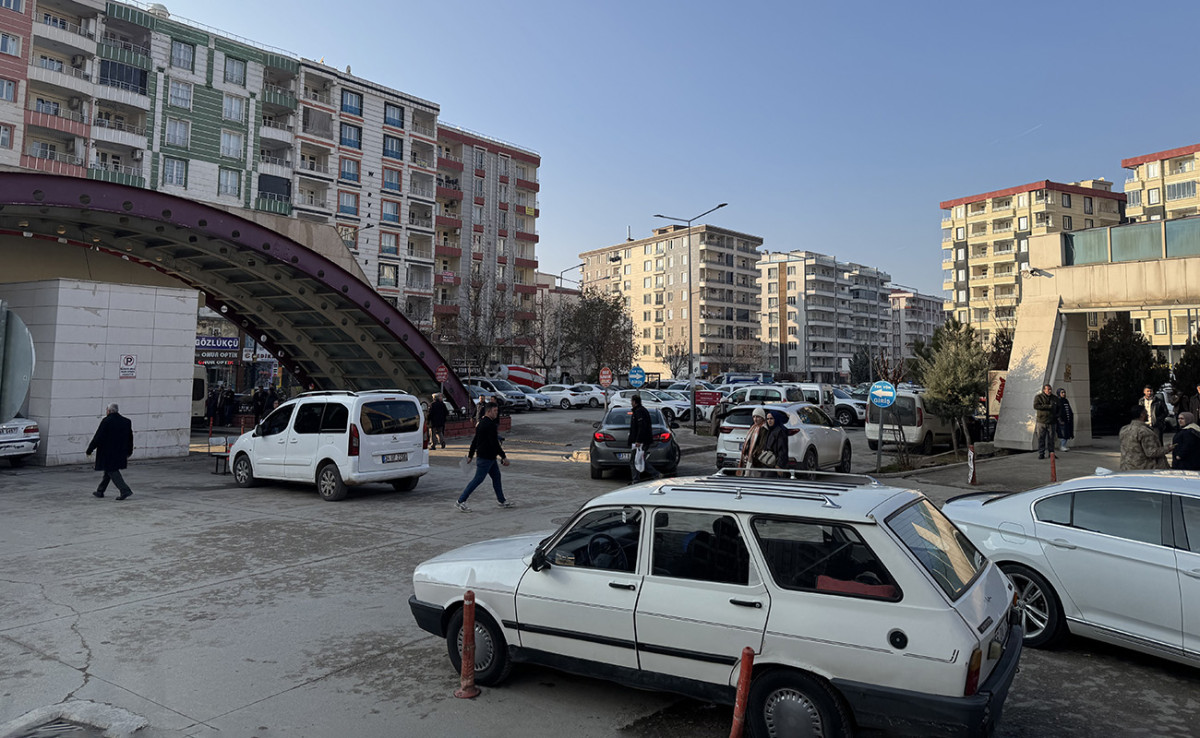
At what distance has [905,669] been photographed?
3.41m

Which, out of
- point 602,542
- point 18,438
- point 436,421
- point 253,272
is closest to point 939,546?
point 602,542

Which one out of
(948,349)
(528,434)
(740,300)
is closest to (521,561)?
(948,349)

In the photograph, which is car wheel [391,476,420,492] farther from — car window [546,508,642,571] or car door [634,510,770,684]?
car door [634,510,770,684]

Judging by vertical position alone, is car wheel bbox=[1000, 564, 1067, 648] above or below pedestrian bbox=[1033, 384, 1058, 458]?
below

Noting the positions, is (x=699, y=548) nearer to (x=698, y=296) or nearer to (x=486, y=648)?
(x=486, y=648)

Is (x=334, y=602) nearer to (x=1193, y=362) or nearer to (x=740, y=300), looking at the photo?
(x=1193, y=362)

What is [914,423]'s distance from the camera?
794 inches

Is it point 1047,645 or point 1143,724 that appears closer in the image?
point 1143,724

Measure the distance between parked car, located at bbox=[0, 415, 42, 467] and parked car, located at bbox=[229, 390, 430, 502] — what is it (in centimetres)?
663

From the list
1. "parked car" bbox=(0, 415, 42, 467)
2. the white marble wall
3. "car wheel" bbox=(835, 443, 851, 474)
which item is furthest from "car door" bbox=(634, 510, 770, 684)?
the white marble wall

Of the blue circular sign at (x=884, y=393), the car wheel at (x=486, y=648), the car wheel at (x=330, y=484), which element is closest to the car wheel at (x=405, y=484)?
the car wheel at (x=330, y=484)

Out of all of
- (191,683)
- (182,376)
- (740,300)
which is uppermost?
(740,300)

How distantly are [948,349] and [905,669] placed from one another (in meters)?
17.0

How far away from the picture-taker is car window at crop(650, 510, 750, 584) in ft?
13.0
